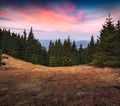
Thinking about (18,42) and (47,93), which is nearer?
(47,93)

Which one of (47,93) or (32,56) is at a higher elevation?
(32,56)

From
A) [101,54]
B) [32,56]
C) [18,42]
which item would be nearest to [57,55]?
[32,56]

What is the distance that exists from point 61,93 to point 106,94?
316cm

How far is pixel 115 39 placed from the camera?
40438 millimetres

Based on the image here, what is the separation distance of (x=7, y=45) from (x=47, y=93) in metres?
74.9

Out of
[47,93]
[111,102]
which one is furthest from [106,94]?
[47,93]

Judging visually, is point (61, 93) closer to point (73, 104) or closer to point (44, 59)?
point (73, 104)

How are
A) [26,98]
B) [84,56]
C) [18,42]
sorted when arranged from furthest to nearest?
[18,42] < [84,56] < [26,98]

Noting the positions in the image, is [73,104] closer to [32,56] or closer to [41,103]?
[41,103]

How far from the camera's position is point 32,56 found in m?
76.3

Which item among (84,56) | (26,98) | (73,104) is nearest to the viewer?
(73,104)

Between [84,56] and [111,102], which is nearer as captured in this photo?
[111,102]

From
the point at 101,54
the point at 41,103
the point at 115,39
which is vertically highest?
the point at 115,39

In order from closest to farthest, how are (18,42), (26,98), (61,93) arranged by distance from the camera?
(26,98), (61,93), (18,42)
